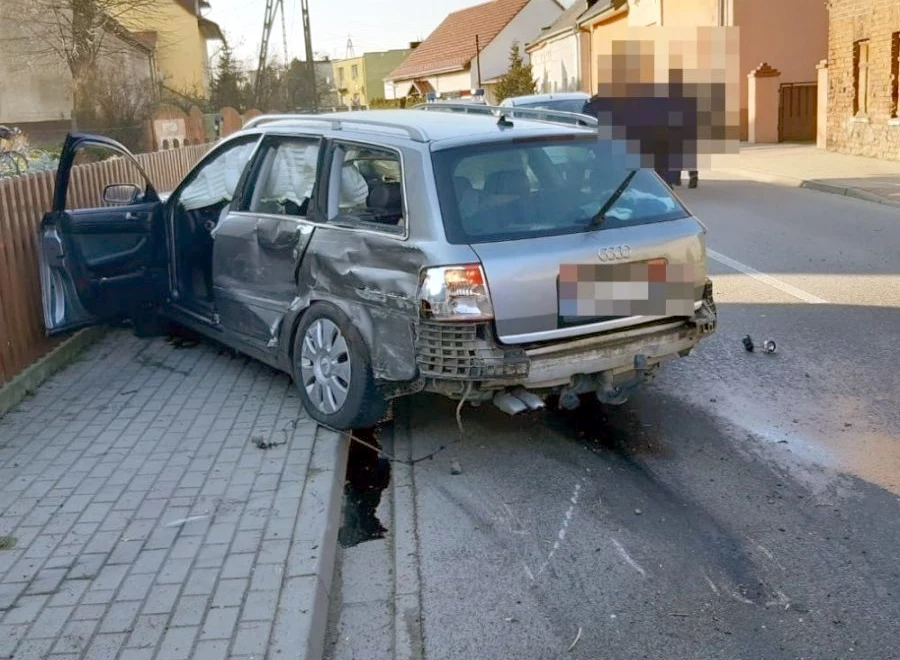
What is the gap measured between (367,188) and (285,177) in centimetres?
89

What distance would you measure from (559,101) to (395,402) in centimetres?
974

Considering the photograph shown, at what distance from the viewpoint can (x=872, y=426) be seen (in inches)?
229

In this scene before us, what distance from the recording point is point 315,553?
440 centimetres

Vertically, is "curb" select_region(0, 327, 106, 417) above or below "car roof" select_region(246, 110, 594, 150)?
below

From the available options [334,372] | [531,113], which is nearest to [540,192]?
[531,113]

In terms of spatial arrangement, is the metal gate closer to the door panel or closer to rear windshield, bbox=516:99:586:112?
rear windshield, bbox=516:99:586:112

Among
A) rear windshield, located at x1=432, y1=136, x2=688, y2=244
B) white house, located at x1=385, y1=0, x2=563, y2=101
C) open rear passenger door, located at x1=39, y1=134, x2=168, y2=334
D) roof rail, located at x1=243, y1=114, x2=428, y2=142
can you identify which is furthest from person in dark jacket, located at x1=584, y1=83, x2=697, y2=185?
white house, located at x1=385, y1=0, x2=563, y2=101

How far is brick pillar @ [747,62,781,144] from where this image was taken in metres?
30.8

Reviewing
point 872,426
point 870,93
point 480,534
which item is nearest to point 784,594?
point 480,534

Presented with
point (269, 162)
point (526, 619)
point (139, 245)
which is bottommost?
point (526, 619)

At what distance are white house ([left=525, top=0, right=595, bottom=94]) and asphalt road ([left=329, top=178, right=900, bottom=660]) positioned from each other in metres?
41.2

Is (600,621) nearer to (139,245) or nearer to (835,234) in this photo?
(139,245)

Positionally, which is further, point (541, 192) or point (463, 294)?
point (541, 192)

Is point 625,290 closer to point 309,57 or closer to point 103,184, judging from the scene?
point 103,184
